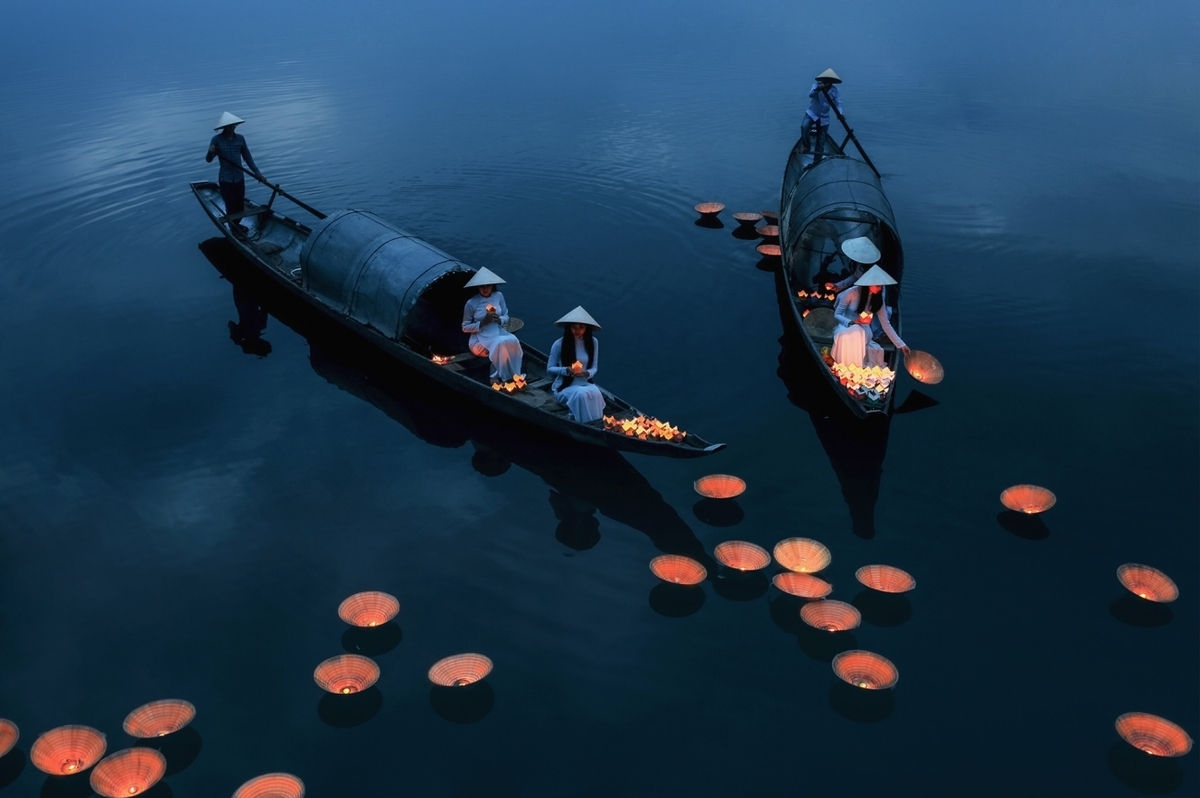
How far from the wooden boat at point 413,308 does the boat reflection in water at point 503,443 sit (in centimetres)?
48

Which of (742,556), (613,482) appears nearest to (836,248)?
(613,482)

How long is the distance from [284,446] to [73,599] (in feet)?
11.6

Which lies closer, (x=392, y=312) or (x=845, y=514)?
(x=845, y=514)

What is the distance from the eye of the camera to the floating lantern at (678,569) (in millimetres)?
10320

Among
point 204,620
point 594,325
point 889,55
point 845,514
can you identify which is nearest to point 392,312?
point 594,325

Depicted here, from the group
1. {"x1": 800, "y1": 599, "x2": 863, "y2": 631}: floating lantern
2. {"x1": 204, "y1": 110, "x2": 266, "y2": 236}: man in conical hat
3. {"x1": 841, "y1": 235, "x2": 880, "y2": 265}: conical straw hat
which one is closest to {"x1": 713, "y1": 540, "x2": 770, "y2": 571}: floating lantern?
{"x1": 800, "y1": 599, "x2": 863, "y2": 631}: floating lantern

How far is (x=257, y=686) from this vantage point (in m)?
9.62

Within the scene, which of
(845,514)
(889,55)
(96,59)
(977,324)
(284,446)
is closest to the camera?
(845,514)

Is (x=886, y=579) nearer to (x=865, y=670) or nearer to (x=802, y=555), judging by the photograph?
(x=802, y=555)

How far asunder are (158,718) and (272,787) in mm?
1473

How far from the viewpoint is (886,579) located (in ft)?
33.5

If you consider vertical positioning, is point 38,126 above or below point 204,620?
above

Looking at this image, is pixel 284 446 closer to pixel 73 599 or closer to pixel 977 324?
pixel 73 599

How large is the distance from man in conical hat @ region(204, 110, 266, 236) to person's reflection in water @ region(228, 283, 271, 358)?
120cm
